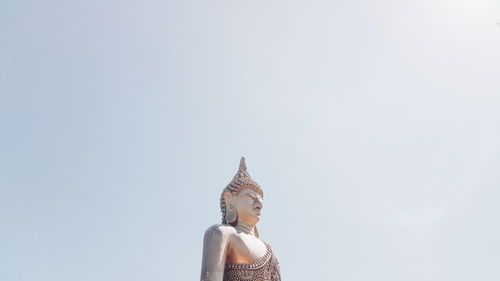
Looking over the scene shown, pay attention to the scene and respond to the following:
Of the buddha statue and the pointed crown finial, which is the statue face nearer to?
the buddha statue

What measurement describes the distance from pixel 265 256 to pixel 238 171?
1.69 meters

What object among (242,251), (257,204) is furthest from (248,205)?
(242,251)

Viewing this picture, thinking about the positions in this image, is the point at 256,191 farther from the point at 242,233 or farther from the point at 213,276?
the point at 213,276

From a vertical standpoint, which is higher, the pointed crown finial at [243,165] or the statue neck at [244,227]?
the pointed crown finial at [243,165]

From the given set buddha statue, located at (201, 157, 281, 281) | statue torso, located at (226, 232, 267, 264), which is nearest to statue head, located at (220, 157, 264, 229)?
buddha statue, located at (201, 157, 281, 281)

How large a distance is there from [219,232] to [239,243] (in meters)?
0.32

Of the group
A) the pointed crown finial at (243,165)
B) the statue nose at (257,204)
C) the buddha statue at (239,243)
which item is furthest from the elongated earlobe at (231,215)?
the pointed crown finial at (243,165)

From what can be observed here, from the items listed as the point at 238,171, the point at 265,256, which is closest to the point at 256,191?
the point at 238,171

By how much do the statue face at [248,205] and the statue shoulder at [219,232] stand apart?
1.64 feet

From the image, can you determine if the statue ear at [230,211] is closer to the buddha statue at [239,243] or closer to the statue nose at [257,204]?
the buddha statue at [239,243]

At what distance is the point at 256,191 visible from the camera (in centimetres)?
924

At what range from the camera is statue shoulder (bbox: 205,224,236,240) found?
26.7 feet

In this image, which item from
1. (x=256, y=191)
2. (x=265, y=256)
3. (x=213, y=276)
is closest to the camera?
(x=213, y=276)

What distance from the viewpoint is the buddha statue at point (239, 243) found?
7.93 meters
